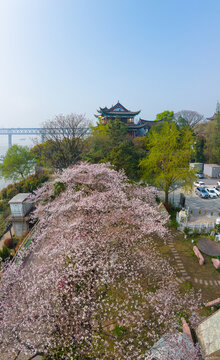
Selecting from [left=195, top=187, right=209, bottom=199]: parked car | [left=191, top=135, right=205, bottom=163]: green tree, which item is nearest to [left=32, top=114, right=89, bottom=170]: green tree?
[left=195, top=187, right=209, bottom=199]: parked car

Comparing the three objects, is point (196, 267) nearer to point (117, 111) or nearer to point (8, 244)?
point (8, 244)

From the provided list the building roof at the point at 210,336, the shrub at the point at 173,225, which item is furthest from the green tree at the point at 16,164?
the building roof at the point at 210,336

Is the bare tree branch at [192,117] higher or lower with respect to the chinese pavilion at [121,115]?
higher

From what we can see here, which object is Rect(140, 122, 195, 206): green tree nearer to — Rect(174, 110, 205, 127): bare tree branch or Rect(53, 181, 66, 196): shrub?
Rect(53, 181, 66, 196): shrub

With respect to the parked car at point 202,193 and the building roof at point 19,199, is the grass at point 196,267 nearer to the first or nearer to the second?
the parked car at point 202,193

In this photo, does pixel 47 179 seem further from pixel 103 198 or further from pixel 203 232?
pixel 203 232

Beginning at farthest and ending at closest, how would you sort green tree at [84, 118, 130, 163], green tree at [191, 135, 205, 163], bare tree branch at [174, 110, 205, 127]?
bare tree branch at [174, 110, 205, 127]
green tree at [191, 135, 205, 163]
green tree at [84, 118, 130, 163]
